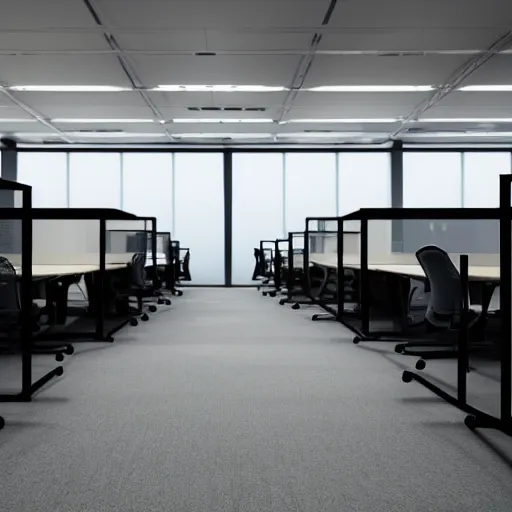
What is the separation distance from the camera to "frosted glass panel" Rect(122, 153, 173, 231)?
1011cm

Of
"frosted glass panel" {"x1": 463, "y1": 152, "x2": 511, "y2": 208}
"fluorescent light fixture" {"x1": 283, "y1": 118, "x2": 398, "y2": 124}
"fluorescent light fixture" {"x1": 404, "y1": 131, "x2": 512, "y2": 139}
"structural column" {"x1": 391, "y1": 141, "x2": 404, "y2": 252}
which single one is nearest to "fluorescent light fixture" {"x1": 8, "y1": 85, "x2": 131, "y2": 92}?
"fluorescent light fixture" {"x1": 283, "y1": 118, "x2": 398, "y2": 124}

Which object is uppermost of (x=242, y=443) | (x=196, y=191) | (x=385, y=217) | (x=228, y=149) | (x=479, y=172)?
(x=228, y=149)

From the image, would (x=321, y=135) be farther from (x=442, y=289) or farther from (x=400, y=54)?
(x=442, y=289)

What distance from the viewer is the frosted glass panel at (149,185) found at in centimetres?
1011

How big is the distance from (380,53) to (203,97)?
8.53 ft

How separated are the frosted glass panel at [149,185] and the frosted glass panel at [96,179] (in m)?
0.17

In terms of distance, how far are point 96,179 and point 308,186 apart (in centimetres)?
412

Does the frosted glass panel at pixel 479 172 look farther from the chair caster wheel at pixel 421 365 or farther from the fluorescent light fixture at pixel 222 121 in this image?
the chair caster wheel at pixel 421 365

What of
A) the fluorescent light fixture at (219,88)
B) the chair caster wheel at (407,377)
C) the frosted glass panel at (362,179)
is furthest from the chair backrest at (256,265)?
the chair caster wheel at (407,377)

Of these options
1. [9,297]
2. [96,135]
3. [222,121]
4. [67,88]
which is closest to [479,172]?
[222,121]

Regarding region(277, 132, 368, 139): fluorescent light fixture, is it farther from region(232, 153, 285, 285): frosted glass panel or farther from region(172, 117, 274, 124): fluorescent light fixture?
region(172, 117, 274, 124): fluorescent light fixture

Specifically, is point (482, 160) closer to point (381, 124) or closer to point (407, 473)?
point (381, 124)

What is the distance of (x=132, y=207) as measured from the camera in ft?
33.4

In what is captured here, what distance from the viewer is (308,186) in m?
10.3
